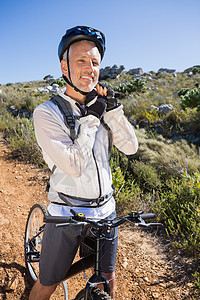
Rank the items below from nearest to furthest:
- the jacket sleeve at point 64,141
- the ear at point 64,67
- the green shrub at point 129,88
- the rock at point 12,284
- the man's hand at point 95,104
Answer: the jacket sleeve at point 64,141 < the man's hand at point 95,104 < the ear at point 64,67 < the rock at point 12,284 < the green shrub at point 129,88

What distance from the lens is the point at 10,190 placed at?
4.62 metres

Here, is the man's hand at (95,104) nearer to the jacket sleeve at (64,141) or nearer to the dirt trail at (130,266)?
the jacket sleeve at (64,141)

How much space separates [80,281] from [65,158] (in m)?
2.09

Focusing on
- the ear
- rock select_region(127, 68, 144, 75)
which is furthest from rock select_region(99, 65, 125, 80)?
the ear

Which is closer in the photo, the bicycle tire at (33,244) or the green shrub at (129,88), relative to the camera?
the bicycle tire at (33,244)

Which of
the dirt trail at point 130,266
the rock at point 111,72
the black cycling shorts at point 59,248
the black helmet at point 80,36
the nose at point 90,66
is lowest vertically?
the dirt trail at point 130,266

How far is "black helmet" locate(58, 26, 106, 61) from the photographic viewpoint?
1.64 m

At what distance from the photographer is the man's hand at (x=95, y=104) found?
1.54 m

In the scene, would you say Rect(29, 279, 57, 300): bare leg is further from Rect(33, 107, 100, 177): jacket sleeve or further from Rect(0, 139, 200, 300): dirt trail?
Rect(0, 139, 200, 300): dirt trail

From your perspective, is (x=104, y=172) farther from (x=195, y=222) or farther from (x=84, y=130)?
(x=195, y=222)

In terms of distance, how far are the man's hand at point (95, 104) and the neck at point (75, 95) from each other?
0.23ft

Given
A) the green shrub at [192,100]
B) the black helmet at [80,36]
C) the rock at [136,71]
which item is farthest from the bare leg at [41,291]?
the rock at [136,71]

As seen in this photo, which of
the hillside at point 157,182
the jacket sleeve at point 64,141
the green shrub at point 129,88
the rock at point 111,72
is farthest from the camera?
the rock at point 111,72

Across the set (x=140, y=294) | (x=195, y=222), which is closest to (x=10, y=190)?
(x=140, y=294)
